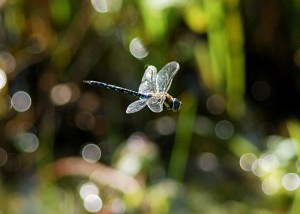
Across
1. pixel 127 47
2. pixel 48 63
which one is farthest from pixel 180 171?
pixel 48 63

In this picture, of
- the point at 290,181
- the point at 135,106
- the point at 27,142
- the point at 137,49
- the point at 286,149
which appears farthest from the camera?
the point at 27,142

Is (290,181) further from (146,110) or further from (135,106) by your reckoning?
(135,106)

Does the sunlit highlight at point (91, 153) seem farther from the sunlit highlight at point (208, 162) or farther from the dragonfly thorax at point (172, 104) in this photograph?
the dragonfly thorax at point (172, 104)

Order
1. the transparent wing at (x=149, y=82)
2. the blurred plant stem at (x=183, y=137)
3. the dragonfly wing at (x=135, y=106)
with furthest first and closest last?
1. the blurred plant stem at (x=183, y=137)
2. the transparent wing at (x=149, y=82)
3. the dragonfly wing at (x=135, y=106)

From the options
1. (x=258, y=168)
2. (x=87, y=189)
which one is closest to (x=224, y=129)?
(x=258, y=168)

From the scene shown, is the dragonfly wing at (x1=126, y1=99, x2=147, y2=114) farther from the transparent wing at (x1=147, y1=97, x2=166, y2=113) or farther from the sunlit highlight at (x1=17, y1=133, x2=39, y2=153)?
the sunlit highlight at (x1=17, y1=133, x2=39, y2=153)

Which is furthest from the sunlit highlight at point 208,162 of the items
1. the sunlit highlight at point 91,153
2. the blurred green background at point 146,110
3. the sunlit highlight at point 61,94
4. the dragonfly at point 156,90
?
the dragonfly at point 156,90
